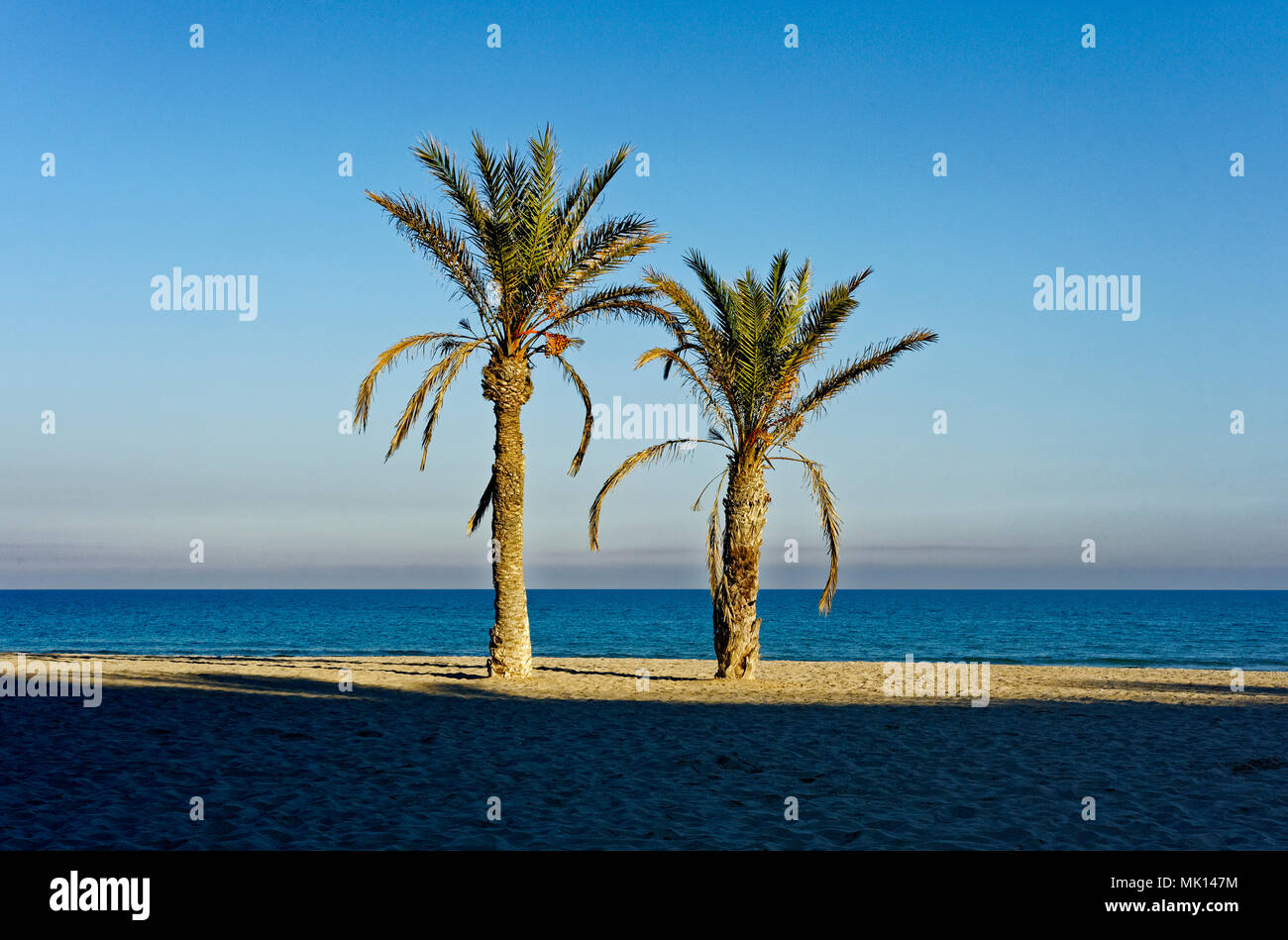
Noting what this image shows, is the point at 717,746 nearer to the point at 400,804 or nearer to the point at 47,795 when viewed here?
the point at 400,804

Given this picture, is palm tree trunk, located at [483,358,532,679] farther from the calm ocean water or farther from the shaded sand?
the calm ocean water

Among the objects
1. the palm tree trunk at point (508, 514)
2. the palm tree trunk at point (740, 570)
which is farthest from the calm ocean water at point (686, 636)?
the palm tree trunk at point (508, 514)

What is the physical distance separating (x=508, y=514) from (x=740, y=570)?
504 centimetres

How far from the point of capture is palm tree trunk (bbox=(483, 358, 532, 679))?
18.1 m

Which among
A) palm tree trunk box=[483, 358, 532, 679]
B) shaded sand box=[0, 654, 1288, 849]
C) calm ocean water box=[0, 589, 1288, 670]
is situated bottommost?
calm ocean water box=[0, 589, 1288, 670]

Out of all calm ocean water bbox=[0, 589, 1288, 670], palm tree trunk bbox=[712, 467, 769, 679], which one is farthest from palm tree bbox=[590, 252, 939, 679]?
calm ocean water bbox=[0, 589, 1288, 670]

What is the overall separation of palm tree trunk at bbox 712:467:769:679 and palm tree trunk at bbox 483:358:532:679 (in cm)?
423

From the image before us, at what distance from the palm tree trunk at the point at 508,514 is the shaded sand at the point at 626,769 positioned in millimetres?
1590

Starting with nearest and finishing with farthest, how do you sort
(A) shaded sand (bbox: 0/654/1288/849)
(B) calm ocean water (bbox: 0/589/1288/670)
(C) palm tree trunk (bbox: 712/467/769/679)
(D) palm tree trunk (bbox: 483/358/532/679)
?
1. (A) shaded sand (bbox: 0/654/1288/849)
2. (D) palm tree trunk (bbox: 483/358/532/679)
3. (C) palm tree trunk (bbox: 712/467/769/679)
4. (B) calm ocean water (bbox: 0/589/1288/670)

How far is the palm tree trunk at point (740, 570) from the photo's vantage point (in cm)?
1858

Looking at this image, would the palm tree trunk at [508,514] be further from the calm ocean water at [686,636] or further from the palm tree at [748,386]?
the calm ocean water at [686,636]

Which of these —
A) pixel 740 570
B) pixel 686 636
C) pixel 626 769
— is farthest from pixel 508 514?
pixel 686 636

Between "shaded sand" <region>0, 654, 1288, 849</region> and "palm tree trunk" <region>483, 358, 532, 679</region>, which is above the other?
"palm tree trunk" <region>483, 358, 532, 679</region>
